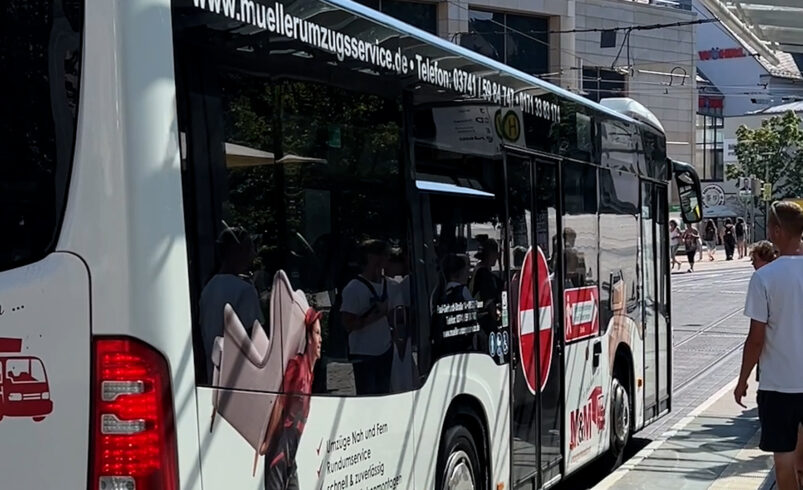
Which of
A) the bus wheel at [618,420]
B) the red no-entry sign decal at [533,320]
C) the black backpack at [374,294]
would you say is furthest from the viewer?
the bus wheel at [618,420]

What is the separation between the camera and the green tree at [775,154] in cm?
6028

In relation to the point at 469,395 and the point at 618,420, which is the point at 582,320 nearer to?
the point at 618,420

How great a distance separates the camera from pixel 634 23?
53.8 metres

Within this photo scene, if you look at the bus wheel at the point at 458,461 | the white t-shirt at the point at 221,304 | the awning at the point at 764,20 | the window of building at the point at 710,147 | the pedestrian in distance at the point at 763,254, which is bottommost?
the bus wheel at the point at 458,461

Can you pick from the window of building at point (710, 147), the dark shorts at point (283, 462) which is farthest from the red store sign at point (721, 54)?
the dark shorts at point (283, 462)

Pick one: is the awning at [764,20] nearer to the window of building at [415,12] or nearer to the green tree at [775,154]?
the green tree at [775,154]

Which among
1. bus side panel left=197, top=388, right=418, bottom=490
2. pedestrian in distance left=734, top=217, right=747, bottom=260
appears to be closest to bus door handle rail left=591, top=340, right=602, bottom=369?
bus side panel left=197, top=388, right=418, bottom=490

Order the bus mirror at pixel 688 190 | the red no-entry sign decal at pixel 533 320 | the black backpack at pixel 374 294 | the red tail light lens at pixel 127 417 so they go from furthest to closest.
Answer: the bus mirror at pixel 688 190 → the red no-entry sign decal at pixel 533 320 → the black backpack at pixel 374 294 → the red tail light lens at pixel 127 417

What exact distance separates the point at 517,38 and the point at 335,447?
39848 mm

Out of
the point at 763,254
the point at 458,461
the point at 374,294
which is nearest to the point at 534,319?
the point at 458,461

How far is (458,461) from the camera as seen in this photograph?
5516 millimetres

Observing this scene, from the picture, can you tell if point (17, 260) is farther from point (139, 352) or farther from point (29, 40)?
point (29, 40)

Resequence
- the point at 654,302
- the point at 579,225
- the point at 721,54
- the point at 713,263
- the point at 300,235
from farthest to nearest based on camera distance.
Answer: the point at 721,54, the point at 713,263, the point at 654,302, the point at 579,225, the point at 300,235

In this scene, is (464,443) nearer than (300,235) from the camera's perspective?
No
